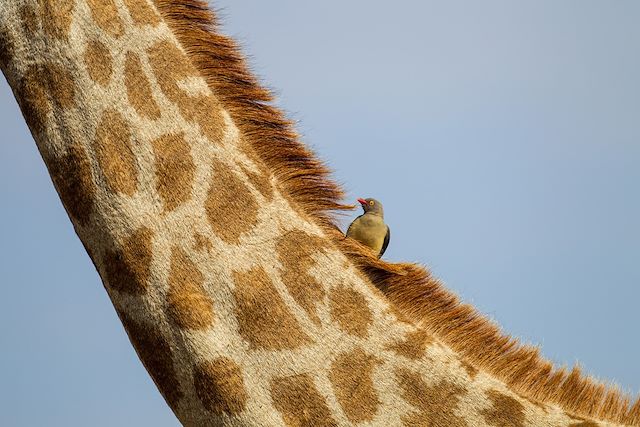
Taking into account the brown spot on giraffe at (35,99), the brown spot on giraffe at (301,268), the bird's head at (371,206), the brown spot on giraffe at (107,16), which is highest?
the brown spot on giraffe at (107,16)

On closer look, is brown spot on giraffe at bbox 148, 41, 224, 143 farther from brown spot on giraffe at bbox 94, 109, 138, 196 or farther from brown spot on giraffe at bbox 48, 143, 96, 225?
brown spot on giraffe at bbox 48, 143, 96, 225

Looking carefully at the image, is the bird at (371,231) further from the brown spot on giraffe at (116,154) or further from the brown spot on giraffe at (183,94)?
the brown spot on giraffe at (116,154)

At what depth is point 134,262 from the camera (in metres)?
4.52

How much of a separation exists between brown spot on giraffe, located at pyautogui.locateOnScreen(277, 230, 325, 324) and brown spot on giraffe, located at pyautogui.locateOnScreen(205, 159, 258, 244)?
18cm

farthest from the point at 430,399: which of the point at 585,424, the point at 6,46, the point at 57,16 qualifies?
the point at 6,46

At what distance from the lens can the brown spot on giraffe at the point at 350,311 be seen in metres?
4.54

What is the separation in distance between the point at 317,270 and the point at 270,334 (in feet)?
1.19

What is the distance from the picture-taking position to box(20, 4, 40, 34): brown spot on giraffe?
15.5 feet

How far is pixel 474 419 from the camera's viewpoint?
4.47 m

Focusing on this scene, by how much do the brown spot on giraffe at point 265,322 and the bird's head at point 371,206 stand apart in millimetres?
1352

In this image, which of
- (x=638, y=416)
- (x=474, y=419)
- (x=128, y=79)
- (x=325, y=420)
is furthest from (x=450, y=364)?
(x=128, y=79)

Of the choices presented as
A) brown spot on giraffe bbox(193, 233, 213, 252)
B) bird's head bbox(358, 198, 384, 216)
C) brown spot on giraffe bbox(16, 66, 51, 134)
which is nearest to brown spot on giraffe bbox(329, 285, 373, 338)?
brown spot on giraffe bbox(193, 233, 213, 252)

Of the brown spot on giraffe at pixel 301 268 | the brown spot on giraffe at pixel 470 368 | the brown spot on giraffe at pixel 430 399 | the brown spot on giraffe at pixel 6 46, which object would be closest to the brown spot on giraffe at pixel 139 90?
the brown spot on giraffe at pixel 6 46

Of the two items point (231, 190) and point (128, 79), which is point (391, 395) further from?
point (128, 79)
